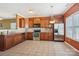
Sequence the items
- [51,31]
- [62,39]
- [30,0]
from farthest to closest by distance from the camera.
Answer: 1. [51,31]
2. [62,39]
3. [30,0]

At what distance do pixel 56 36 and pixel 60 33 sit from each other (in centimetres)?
45

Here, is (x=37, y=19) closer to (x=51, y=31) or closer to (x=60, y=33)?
(x=51, y=31)

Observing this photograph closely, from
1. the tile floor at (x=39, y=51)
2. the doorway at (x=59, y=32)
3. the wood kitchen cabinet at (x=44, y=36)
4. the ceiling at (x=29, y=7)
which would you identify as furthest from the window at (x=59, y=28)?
the tile floor at (x=39, y=51)

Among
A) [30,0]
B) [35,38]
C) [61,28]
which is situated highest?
[30,0]

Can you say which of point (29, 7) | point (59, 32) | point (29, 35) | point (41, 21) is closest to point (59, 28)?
point (59, 32)

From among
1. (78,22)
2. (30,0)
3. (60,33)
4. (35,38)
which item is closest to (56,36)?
(60,33)

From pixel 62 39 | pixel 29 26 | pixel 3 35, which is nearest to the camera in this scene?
pixel 3 35

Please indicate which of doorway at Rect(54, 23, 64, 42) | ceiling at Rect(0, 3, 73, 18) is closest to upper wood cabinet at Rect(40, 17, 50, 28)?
doorway at Rect(54, 23, 64, 42)

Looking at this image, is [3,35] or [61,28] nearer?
[3,35]

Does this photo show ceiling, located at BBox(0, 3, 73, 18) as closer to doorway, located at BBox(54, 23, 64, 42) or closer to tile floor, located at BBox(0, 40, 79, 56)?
tile floor, located at BBox(0, 40, 79, 56)

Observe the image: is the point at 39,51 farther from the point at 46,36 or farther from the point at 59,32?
the point at 46,36

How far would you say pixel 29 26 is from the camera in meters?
12.2

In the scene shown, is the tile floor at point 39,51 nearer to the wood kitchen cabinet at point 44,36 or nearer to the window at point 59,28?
the window at point 59,28

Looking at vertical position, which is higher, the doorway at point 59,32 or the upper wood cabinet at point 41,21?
the upper wood cabinet at point 41,21
